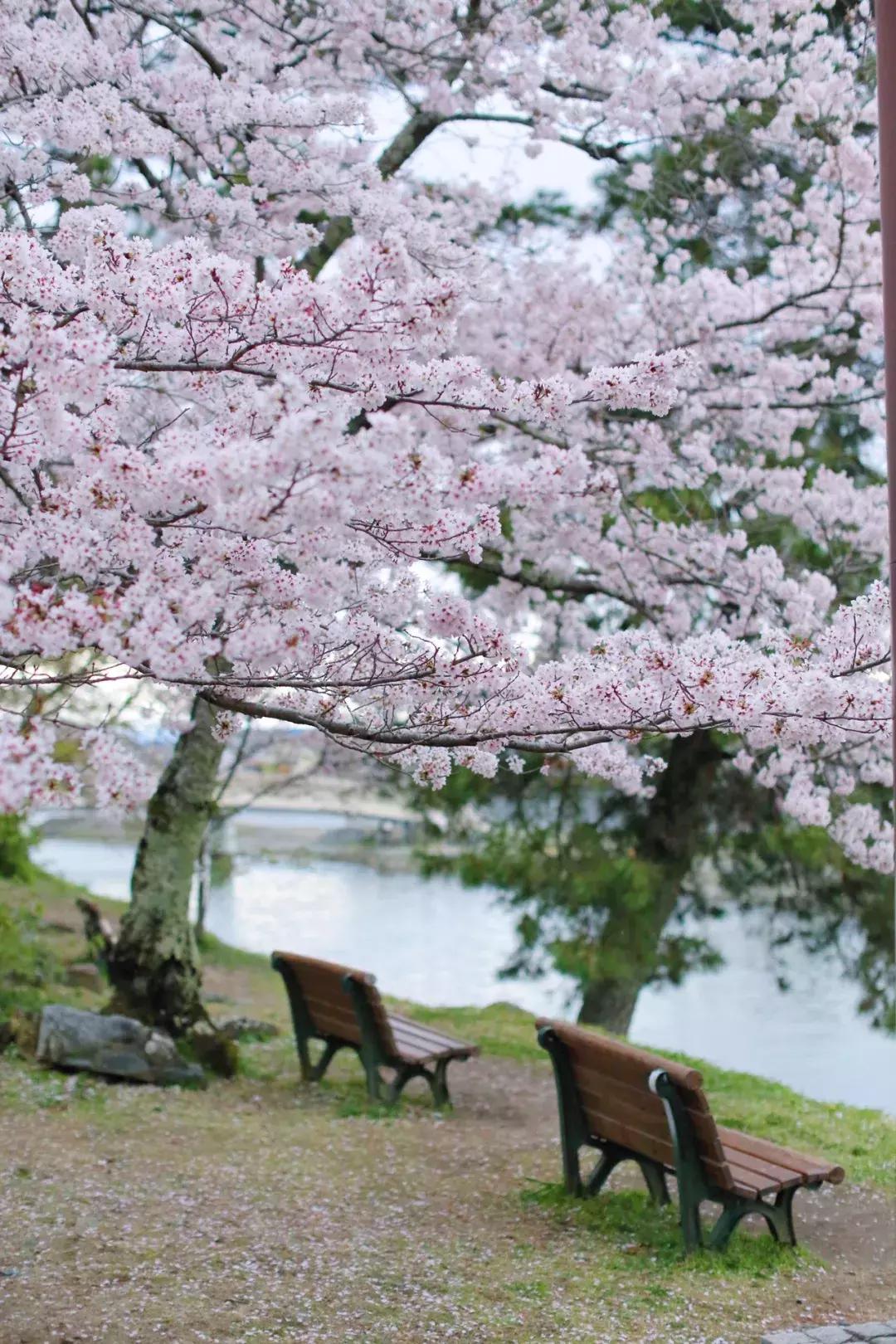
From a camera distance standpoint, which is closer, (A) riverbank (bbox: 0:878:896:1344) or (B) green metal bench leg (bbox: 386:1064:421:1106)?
(A) riverbank (bbox: 0:878:896:1344)

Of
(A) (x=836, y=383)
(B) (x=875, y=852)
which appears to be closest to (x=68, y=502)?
(B) (x=875, y=852)

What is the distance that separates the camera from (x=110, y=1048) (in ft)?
20.5

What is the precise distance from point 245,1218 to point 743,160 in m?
6.69

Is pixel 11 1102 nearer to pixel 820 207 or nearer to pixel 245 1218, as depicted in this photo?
pixel 245 1218

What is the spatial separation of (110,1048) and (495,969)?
29.3ft

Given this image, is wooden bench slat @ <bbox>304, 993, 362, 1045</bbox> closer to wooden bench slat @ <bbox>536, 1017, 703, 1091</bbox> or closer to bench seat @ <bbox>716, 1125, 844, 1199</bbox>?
wooden bench slat @ <bbox>536, 1017, 703, 1091</bbox>

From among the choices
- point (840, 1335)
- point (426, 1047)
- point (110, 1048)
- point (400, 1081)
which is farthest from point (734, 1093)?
point (840, 1335)

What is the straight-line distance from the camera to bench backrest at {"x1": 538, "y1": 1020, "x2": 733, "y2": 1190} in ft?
13.5

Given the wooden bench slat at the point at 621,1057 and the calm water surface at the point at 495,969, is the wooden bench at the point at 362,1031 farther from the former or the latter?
the calm water surface at the point at 495,969

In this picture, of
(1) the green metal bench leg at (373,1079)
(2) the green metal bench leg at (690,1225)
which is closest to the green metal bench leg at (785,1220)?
(2) the green metal bench leg at (690,1225)

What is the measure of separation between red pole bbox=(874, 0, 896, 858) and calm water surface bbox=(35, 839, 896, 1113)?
7091 millimetres

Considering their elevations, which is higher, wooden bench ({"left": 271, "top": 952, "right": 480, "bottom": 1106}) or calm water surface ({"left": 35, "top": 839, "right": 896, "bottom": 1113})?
wooden bench ({"left": 271, "top": 952, "right": 480, "bottom": 1106})

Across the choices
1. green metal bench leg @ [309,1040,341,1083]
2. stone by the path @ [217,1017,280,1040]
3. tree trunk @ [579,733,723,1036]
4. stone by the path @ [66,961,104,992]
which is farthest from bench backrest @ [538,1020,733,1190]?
stone by the path @ [66,961,104,992]

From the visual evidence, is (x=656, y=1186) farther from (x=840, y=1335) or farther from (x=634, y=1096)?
(x=840, y=1335)
